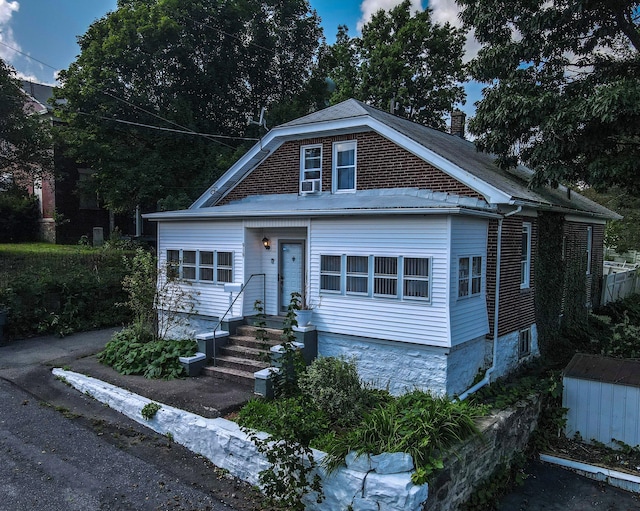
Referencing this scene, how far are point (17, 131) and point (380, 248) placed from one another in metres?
16.3

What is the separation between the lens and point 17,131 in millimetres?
17844

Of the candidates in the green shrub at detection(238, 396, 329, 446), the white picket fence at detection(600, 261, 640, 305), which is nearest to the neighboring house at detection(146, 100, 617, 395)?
the green shrub at detection(238, 396, 329, 446)

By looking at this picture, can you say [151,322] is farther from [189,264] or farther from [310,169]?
[310,169]

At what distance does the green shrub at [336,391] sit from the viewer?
289 inches

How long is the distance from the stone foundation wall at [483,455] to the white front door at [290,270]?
516cm

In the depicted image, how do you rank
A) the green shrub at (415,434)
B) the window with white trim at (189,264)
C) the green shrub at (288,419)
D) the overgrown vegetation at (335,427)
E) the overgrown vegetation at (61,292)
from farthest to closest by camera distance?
the overgrown vegetation at (61,292), the window with white trim at (189,264), the green shrub at (288,419), the overgrown vegetation at (335,427), the green shrub at (415,434)

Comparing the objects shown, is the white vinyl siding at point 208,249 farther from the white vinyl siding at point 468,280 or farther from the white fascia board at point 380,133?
the white vinyl siding at point 468,280

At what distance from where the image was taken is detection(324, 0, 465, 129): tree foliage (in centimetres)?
2578

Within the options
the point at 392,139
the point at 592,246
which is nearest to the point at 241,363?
the point at 392,139

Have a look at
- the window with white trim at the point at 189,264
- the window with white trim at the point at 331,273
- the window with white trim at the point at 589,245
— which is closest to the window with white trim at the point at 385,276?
the window with white trim at the point at 331,273

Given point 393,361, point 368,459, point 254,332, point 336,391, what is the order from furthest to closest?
point 254,332, point 393,361, point 336,391, point 368,459

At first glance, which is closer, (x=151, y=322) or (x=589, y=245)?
(x=151, y=322)

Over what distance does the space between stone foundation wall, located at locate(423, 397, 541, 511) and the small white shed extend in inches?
27.7

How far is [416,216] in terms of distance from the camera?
863 cm
